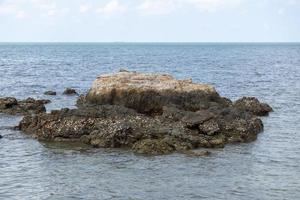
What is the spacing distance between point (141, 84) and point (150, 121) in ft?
27.5

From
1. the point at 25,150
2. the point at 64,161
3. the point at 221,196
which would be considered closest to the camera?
the point at 221,196

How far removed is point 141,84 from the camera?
39.9m

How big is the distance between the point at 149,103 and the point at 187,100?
2.82m

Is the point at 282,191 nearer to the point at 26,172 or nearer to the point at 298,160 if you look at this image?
the point at 298,160

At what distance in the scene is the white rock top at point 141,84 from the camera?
39781 millimetres

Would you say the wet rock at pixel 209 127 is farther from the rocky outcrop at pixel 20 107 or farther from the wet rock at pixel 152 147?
the rocky outcrop at pixel 20 107

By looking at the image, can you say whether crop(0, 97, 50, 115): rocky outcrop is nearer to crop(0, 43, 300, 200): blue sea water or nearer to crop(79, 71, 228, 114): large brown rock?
crop(79, 71, 228, 114): large brown rock

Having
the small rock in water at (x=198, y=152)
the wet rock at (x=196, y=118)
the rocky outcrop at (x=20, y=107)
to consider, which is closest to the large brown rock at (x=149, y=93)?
the rocky outcrop at (x=20, y=107)

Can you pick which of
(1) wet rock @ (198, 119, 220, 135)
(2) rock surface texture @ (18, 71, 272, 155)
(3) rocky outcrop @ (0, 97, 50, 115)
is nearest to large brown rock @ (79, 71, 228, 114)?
(2) rock surface texture @ (18, 71, 272, 155)

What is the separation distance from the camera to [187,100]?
3931 cm

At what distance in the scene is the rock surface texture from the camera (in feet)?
96.7

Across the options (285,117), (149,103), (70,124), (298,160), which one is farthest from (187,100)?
(298,160)

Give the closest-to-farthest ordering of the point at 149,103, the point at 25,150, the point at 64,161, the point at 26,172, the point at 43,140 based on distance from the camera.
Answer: the point at 26,172, the point at 64,161, the point at 25,150, the point at 43,140, the point at 149,103

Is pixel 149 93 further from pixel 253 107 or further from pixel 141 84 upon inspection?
pixel 253 107
